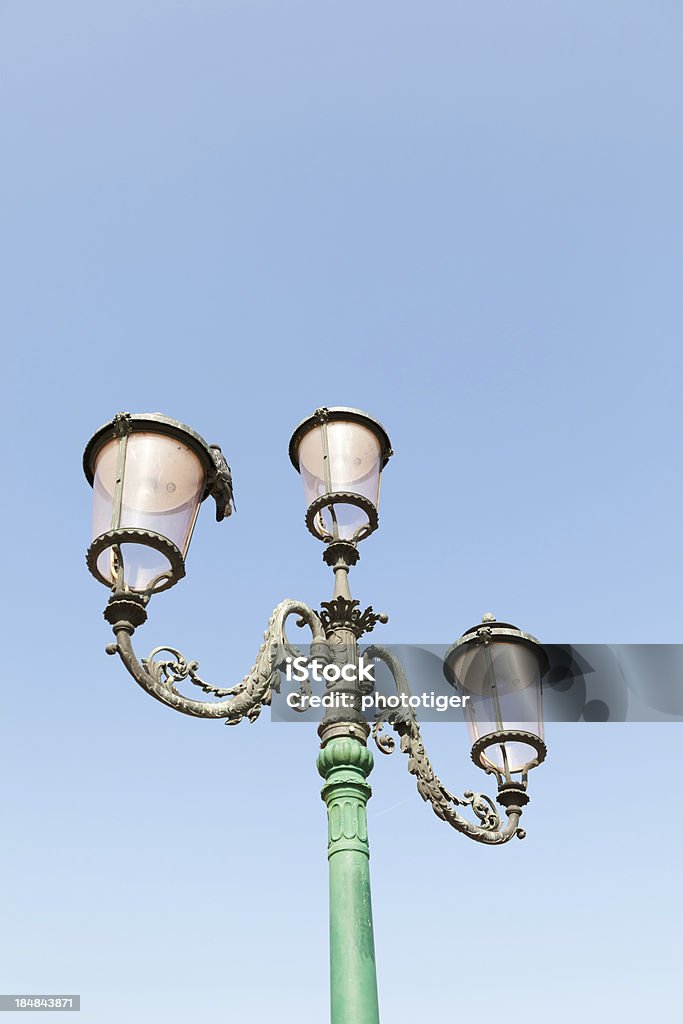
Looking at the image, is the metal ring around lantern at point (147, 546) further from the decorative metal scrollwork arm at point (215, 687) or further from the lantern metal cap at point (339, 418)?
the lantern metal cap at point (339, 418)

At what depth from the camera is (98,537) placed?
5.14 m

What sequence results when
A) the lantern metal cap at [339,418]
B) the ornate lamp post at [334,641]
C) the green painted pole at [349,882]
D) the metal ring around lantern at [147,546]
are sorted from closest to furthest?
the green painted pole at [349,882] → the ornate lamp post at [334,641] → the metal ring around lantern at [147,546] → the lantern metal cap at [339,418]

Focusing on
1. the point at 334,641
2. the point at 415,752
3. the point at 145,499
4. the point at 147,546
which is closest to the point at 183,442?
the point at 145,499

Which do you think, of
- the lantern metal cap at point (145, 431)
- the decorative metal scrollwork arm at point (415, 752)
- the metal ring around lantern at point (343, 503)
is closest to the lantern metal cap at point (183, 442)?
the lantern metal cap at point (145, 431)

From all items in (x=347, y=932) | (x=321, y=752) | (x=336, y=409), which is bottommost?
(x=347, y=932)

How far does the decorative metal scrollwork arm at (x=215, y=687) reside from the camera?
4.94 m

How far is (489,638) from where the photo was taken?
635 cm

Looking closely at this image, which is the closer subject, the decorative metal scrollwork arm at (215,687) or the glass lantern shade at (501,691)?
the decorative metal scrollwork arm at (215,687)

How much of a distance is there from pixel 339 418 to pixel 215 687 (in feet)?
5.67

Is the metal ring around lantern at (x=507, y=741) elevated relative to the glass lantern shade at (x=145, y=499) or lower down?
lower down

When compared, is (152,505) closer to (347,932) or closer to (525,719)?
(347,932)

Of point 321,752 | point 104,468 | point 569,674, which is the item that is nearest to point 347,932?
point 321,752

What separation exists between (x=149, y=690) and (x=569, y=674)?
326 cm

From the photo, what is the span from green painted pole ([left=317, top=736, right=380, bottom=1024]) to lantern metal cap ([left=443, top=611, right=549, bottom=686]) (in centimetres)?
154
